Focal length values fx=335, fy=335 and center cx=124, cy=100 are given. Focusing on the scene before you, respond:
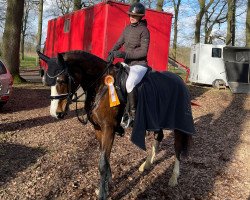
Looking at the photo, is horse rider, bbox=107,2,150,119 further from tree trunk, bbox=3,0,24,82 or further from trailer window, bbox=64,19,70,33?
tree trunk, bbox=3,0,24,82

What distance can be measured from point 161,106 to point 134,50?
105 centimetres

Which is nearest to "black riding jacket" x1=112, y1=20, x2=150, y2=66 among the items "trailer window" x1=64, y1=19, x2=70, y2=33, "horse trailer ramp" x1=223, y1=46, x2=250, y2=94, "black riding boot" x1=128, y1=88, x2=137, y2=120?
"black riding boot" x1=128, y1=88, x2=137, y2=120

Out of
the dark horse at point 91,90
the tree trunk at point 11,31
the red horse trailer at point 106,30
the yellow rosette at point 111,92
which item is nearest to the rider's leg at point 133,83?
the dark horse at point 91,90

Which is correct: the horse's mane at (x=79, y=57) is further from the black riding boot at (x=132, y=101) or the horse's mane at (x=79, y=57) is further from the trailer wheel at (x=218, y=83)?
the trailer wheel at (x=218, y=83)

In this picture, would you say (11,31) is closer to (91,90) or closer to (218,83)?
(91,90)

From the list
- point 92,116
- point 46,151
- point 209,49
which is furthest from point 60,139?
point 209,49

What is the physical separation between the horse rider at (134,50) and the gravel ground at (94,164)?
1.47 m

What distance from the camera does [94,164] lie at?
6.66 m

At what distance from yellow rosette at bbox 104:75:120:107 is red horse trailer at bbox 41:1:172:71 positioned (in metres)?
7.75

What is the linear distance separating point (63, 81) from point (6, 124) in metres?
5.51

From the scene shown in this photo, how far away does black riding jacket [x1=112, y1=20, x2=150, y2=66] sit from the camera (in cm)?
547

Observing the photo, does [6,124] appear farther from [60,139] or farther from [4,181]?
[4,181]

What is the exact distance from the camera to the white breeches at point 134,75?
5191 mm

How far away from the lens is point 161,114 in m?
5.72
